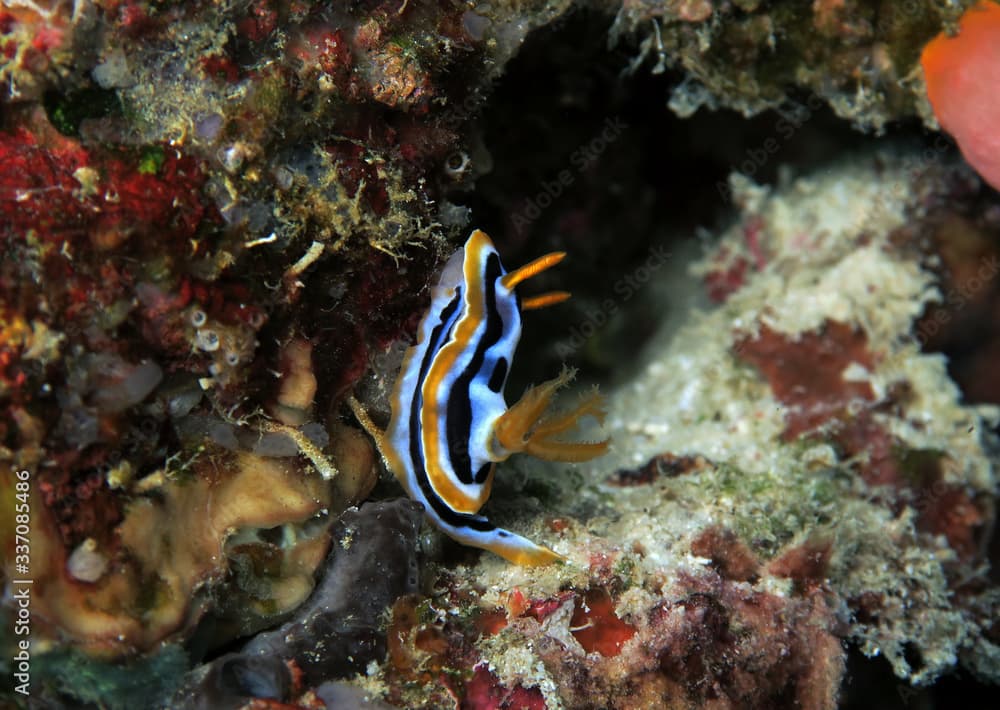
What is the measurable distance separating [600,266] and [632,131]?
113 centimetres

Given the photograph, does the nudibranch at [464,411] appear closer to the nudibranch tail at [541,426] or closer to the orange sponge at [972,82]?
the nudibranch tail at [541,426]

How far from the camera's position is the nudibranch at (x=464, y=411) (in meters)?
2.81

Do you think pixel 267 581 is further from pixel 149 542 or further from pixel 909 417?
pixel 909 417

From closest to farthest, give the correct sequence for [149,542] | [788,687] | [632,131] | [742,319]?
1. [149,542]
2. [788,687]
3. [742,319]
4. [632,131]

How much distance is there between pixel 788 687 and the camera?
2.84m

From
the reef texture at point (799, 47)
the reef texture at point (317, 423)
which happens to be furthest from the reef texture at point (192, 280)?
the reef texture at point (799, 47)

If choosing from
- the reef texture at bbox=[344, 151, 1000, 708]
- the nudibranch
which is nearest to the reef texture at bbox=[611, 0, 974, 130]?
the reef texture at bbox=[344, 151, 1000, 708]

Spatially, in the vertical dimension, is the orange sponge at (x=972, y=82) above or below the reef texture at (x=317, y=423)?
above

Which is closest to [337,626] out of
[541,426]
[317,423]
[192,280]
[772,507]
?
[317,423]

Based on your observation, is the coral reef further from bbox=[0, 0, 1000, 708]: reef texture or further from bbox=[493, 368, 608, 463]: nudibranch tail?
bbox=[493, 368, 608, 463]: nudibranch tail

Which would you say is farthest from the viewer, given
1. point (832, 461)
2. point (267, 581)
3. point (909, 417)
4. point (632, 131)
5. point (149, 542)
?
point (632, 131)

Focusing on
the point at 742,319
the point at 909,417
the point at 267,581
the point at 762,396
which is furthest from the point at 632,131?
the point at 267,581

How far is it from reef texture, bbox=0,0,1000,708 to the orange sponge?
108mm

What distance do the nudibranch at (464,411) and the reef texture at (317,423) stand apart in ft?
0.37
